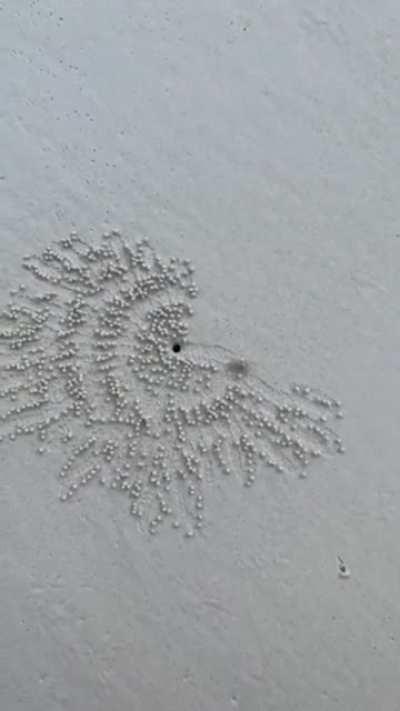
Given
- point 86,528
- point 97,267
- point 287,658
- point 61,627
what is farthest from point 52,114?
point 287,658

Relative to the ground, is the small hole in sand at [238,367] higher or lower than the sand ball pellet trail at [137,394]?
higher

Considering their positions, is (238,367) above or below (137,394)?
above

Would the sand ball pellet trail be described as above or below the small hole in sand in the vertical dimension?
below

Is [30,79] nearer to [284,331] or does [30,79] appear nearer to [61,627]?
[284,331]
